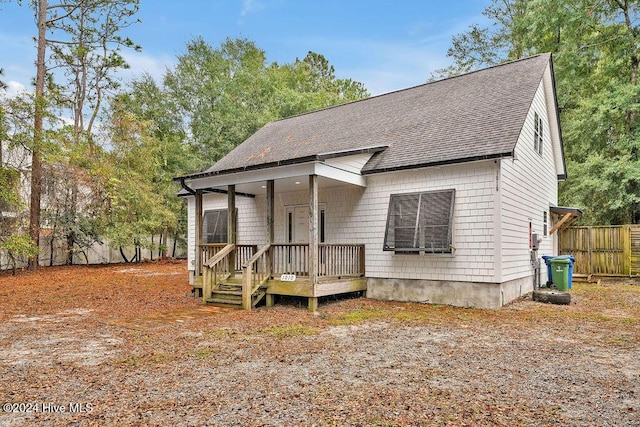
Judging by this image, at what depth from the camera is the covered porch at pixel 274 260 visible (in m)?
8.55

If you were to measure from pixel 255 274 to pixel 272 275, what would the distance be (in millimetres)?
381

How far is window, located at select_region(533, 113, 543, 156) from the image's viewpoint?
11.1m

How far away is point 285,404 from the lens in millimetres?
3578

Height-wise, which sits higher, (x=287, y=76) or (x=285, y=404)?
(x=287, y=76)

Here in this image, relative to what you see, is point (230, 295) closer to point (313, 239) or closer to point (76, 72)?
point (313, 239)

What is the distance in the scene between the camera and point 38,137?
14.9 meters

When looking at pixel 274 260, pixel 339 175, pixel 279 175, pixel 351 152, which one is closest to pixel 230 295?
pixel 274 260

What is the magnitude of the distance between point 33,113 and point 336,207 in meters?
12.6

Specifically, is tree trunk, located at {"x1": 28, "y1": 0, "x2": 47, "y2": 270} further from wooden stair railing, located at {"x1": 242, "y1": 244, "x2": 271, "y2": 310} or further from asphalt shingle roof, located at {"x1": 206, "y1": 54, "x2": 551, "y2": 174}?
wooden stair railing, located at {"x1": 242, "y1": 244, "x2": 271, "y2": 310}

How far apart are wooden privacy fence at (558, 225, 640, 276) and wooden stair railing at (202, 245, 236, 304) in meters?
12.3

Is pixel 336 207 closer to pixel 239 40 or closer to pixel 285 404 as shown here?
pixel 285 404

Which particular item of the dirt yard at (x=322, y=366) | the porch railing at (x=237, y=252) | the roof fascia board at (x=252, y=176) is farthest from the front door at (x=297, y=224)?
the dirt yard at (x=322, y=366)

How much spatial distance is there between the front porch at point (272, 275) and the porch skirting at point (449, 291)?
1.77 feet

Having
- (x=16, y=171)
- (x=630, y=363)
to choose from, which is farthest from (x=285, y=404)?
(x=16, y=171)
